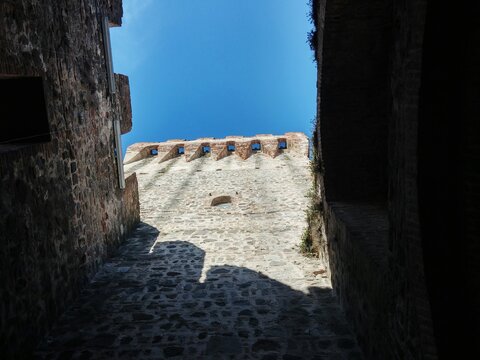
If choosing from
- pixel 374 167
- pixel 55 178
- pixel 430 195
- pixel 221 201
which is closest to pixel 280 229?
pixel 221 201

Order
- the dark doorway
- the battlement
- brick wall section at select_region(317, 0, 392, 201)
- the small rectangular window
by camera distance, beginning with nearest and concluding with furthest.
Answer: the dark doorway, brick wall section at select_region(317, 0, 392, 201), the small rectangular window, the battlement

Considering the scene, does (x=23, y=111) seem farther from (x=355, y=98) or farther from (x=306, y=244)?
(x=306, y=244)

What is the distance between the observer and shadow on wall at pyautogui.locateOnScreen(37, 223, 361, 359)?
463cm

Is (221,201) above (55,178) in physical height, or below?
below

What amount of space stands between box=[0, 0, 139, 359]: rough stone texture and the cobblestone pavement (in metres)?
0.47

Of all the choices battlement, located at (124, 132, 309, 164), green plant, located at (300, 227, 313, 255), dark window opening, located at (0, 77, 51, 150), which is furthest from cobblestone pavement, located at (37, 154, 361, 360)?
battlement, located at (124, 132, 309, 164)

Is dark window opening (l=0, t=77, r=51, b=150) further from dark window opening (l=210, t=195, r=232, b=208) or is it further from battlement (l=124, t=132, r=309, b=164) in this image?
battlement (l=124, t=132, r=309, b=164)

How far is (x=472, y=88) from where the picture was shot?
8.23ft

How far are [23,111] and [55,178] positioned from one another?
3.24 ft

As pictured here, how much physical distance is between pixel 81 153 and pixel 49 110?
1252 mm

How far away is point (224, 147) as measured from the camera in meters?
20.5

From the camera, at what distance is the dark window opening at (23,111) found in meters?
5.27

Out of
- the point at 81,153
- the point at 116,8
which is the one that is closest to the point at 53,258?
the point at 81,153

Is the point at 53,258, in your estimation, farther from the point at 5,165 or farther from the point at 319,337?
the point at 319,337
